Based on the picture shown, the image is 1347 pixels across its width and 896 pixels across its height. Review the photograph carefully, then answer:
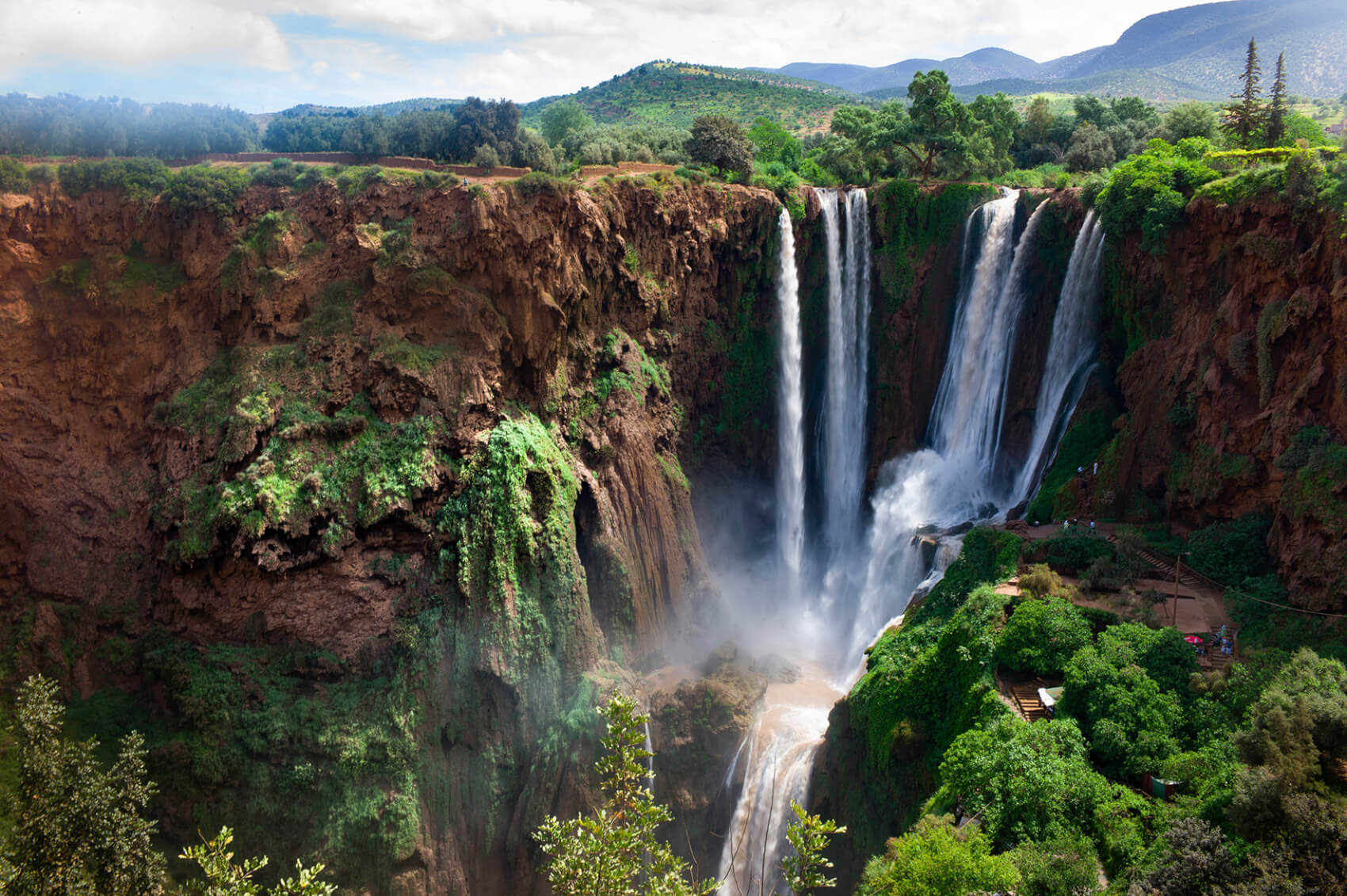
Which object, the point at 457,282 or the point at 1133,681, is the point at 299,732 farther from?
the point at 1133,681

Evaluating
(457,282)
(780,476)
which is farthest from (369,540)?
(780,476)

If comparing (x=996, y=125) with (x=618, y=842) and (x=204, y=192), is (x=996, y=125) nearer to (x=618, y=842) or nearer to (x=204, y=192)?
(x=204, y=192)

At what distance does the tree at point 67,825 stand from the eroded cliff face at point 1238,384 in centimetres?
2475

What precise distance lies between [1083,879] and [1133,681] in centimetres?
537

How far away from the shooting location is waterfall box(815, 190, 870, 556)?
37.6 meters

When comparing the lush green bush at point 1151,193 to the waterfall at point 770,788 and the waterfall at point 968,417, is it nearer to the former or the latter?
the waterfall at point 968,417

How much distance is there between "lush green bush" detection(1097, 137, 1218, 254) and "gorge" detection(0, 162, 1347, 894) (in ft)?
2.69

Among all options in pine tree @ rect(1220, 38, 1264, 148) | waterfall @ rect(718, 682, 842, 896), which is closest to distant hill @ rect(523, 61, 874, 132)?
pine tree @ rect(1220, 38, 1264, 148)

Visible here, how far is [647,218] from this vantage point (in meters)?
32.5

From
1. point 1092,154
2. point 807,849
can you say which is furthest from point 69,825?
point 1092,154

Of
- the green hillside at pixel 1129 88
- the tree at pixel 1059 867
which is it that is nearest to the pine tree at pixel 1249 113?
the tree at pixel 1059 867

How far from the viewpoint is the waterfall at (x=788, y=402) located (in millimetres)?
36781

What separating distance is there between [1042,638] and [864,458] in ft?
59.6

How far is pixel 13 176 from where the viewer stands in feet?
80.0
